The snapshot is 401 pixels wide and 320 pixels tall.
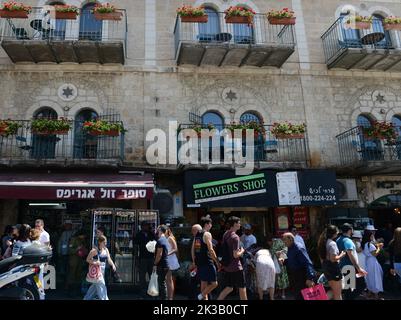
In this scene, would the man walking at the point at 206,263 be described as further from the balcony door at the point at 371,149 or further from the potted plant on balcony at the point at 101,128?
the balcony door at the point at 371,149

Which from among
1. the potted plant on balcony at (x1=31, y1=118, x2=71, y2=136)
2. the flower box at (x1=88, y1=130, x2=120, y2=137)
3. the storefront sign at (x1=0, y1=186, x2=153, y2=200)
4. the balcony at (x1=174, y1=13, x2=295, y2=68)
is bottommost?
the storefront sign at (x1=0, y1=186, x2=153, y2=200)

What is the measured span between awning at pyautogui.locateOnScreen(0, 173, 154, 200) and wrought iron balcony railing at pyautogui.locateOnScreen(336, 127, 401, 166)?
23.7 ft

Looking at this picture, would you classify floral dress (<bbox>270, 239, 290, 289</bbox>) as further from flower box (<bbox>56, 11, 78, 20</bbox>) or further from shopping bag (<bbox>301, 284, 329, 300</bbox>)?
flower box (<bbox>56, 11, 78, 20</bbox>)

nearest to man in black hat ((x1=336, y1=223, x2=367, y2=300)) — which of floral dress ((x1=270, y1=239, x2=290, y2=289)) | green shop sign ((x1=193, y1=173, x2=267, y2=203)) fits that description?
floral dress ((x1=270, y1=239, x2=290, y2=289))

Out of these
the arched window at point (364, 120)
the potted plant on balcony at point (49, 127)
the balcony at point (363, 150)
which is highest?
the arched window at point (364, 120)

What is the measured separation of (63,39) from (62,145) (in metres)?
3.76

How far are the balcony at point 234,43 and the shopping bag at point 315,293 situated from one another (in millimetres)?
9167

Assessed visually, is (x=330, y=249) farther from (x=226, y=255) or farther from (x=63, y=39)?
(x=63, y=39)

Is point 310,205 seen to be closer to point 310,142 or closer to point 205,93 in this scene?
point 310,142

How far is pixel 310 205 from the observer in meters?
12.3

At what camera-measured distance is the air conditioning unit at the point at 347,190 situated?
1297cm

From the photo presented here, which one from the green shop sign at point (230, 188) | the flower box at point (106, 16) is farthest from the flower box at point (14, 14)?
the green shop sign at point (230, 188)

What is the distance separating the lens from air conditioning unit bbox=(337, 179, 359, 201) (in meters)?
13.0
